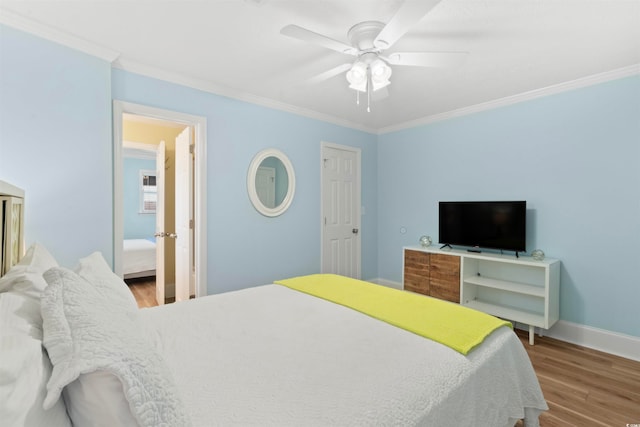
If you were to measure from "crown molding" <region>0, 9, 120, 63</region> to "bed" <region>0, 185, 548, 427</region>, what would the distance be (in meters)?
1.49

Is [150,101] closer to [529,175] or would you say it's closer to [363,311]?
[363,311]

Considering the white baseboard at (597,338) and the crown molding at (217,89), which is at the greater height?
the crown molding at (217,89)

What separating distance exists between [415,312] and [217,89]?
2.70 m

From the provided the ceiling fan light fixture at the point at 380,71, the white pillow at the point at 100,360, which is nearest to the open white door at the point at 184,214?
the ceiling fan light fixture at the point at 380,71

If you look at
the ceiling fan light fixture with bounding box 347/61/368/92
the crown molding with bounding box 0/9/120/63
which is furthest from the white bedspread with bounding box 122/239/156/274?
the ceiling fan light fixture with bounding box 347/61/368/92

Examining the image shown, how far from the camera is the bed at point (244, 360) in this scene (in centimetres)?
62

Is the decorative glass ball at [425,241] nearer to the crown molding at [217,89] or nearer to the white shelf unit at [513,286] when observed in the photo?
the white shelf unit at [513,286]

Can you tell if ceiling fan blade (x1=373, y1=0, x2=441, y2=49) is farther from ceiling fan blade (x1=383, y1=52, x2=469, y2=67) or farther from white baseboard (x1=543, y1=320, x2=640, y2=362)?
white baseboard (x1=543, y1=320, x2=640, y2=362)

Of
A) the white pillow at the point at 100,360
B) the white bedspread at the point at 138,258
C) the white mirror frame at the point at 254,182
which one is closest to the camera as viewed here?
the white pillow at the point at 100,360

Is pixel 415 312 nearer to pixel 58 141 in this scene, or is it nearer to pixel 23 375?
pixel 23 375

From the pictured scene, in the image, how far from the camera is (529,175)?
3160 mm

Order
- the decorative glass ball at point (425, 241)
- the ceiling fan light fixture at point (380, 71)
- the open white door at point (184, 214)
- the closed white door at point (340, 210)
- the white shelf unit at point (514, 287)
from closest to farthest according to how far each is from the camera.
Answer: the ceiling fan light fixture at point (380, 71) → the white shelf unit at point (514, 287) → the open white door at point (184, 214) → the decorative glass ball at point (425, 241) → the closed white door at point (340, 210)

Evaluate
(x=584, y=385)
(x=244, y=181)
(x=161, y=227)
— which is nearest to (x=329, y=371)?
(x=584, y=385)

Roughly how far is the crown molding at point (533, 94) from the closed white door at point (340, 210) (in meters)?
0.98
